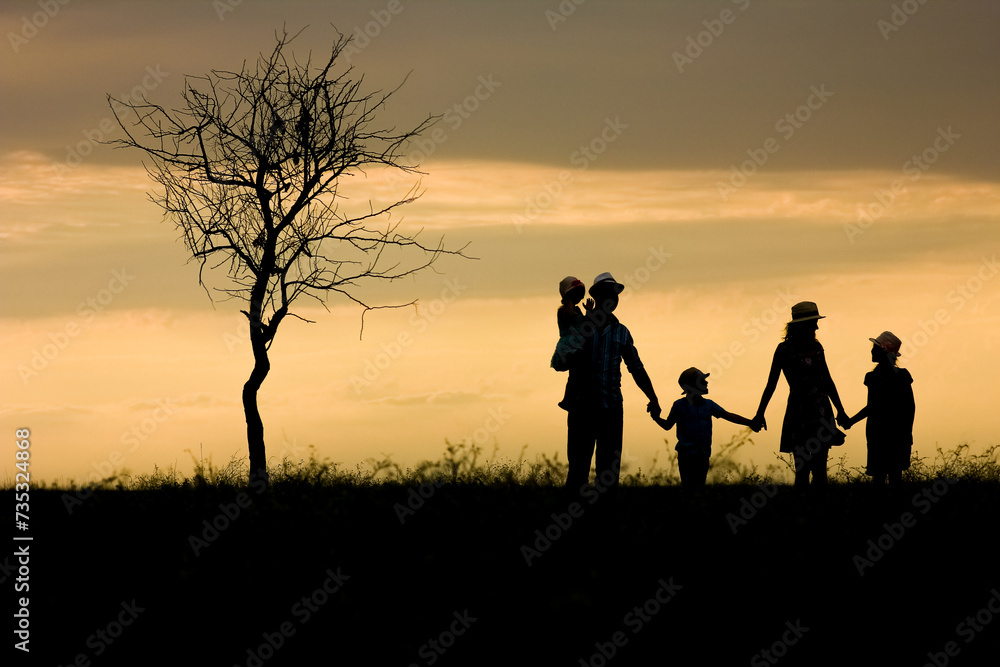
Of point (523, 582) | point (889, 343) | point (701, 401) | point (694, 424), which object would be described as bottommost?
point (523, 582)

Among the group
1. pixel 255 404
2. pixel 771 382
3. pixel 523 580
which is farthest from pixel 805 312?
pixel 255 404

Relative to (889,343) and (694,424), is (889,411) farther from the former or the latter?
(694,424)

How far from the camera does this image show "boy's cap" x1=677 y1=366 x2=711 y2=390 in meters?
13.3

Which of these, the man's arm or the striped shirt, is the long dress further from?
the striped shirt

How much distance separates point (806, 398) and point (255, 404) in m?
7.85

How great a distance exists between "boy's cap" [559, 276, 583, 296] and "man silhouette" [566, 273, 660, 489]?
29 cm

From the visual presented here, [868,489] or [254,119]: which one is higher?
[254,119]

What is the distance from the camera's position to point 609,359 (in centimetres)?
1141

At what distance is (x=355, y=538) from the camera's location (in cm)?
945

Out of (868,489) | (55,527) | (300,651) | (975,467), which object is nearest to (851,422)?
(868,489)

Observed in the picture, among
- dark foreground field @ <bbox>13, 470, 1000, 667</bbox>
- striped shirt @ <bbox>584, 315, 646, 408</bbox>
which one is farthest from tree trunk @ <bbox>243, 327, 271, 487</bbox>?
striped shirt @ <bbox>584, 315, 646, 408</bbox>

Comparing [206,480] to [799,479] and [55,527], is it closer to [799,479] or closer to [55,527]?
[55,527]

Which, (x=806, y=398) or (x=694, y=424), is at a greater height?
(x=806, y=398)

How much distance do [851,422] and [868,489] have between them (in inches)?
34.0
